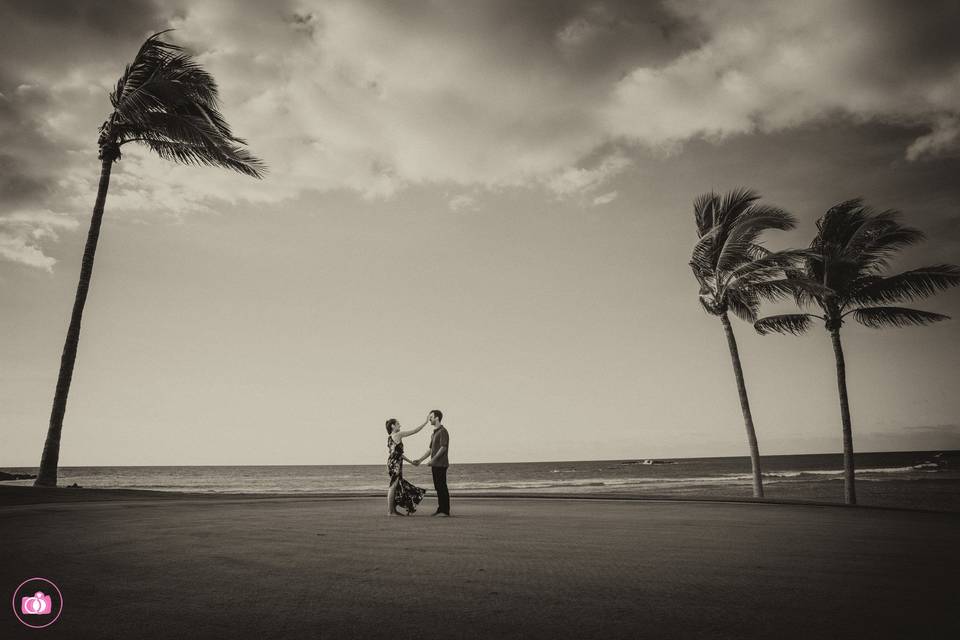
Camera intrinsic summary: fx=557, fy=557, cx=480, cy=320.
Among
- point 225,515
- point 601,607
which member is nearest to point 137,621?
point 601,607

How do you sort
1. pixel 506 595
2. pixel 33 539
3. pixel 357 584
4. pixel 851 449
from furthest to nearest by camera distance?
1. pixel 851 449
2. pixel 33 539
3. pixel 357 584
4. pixel 506 595

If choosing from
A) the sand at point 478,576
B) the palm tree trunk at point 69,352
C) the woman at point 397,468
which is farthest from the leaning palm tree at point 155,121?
the woman at point 397,468

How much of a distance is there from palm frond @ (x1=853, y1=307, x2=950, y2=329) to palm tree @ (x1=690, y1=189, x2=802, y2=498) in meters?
2.78

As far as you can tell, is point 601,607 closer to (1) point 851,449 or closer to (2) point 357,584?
(2) point 357,584

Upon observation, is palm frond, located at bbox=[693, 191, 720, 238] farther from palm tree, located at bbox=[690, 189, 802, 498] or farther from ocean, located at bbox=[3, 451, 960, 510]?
ocean, located at bbox=[3, 451, 960, 510]

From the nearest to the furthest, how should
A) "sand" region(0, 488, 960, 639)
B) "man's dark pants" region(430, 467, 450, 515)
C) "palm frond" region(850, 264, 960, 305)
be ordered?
"sand" region(0, 488, 960, 639), "man's dark pants" region(430, 467, 450, 515), "palm frond" region(850, 264, 960, 305)

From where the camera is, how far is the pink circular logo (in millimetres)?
3625

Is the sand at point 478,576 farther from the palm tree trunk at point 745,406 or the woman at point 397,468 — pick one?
the palm tree trunk at point 745,406

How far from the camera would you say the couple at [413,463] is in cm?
1077

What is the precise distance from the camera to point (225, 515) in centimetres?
1007

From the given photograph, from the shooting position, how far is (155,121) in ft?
50.0

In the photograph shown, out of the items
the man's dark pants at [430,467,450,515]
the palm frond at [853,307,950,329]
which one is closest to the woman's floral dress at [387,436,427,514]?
the man's dark pants at [430,467,450,515]

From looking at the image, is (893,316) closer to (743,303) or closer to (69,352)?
(743,303)

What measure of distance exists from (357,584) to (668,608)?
2476mm
